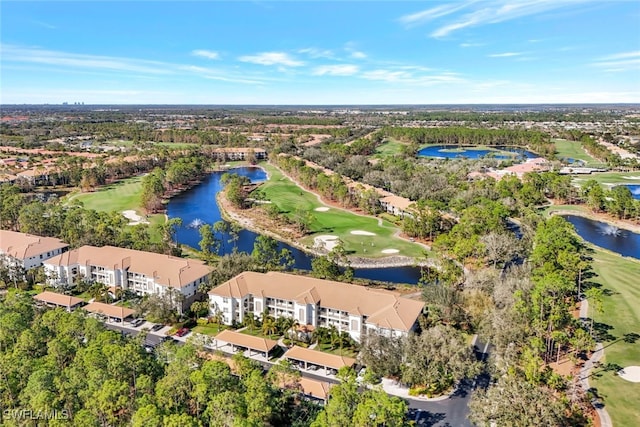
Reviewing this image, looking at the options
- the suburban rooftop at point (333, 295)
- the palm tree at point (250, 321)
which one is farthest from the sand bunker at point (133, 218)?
the palm tree at point (250, 321)

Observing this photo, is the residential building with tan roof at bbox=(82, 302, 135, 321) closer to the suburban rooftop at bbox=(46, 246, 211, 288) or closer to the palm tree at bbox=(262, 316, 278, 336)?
the suburban rooftop at bbox=(46, 246, 211, 288)

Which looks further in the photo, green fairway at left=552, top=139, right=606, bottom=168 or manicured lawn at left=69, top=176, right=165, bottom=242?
green fairway at left=552, top=139, right=606, bottom=168

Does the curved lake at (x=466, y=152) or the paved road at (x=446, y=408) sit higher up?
the curved lake at (x=466, y=152)

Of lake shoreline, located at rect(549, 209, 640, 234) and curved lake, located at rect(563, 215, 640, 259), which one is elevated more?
lake shoreline, located at rect(549, 209, 640, 234)

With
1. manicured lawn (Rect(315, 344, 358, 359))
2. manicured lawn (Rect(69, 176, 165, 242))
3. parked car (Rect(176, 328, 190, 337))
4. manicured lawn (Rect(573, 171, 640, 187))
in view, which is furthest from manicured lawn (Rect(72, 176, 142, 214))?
manicured lawn (Rect(573, 171, 640, 187))

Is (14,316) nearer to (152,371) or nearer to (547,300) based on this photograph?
(152,371)

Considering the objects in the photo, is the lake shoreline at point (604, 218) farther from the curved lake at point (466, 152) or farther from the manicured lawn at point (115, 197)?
the manicured lawn at point (115, 197)

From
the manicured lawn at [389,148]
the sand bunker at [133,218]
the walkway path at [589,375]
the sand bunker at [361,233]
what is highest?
the manicured lawn at [389,148]

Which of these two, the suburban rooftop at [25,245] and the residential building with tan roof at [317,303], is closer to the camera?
the residential building with tan roof at [317,303]
